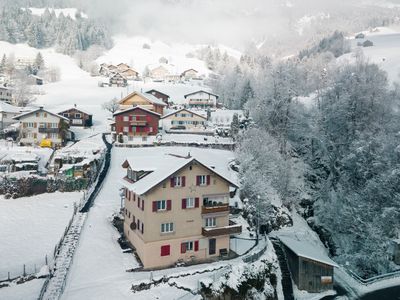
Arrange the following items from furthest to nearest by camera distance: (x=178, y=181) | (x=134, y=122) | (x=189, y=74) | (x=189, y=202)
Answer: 1. (x=189, y=74)
2. (x=134, y=122)
3. (x=189, y=202)
4. (x=178, y=181)

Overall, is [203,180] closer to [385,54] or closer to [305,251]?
[305,251]

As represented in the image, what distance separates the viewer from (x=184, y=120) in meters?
80.9

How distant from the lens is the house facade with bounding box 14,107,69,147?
6656 cm

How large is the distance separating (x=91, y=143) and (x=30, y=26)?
159 meters

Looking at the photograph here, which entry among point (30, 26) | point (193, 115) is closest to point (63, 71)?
point (30, 26)

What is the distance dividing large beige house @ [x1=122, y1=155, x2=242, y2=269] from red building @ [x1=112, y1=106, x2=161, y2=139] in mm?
33793

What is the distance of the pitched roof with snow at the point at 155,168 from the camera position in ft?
112

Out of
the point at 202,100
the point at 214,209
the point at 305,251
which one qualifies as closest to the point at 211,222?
the point at 214,209

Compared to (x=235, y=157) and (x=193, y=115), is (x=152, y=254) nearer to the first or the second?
(x=235, y=157)

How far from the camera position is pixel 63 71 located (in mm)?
168500

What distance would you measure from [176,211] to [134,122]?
39.2 metres

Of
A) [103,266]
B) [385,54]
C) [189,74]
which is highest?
[385,54]

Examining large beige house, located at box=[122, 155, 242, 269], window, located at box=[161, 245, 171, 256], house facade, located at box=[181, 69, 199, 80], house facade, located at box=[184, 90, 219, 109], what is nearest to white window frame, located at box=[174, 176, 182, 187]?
large beige house, located at box=[122, 155, 242, 269]

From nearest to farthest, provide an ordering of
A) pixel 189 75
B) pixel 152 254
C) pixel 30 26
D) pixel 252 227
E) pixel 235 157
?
pixel 152 254
pixel 252 227
pixel 235 157
pixel 189 75
pixel 30 26
